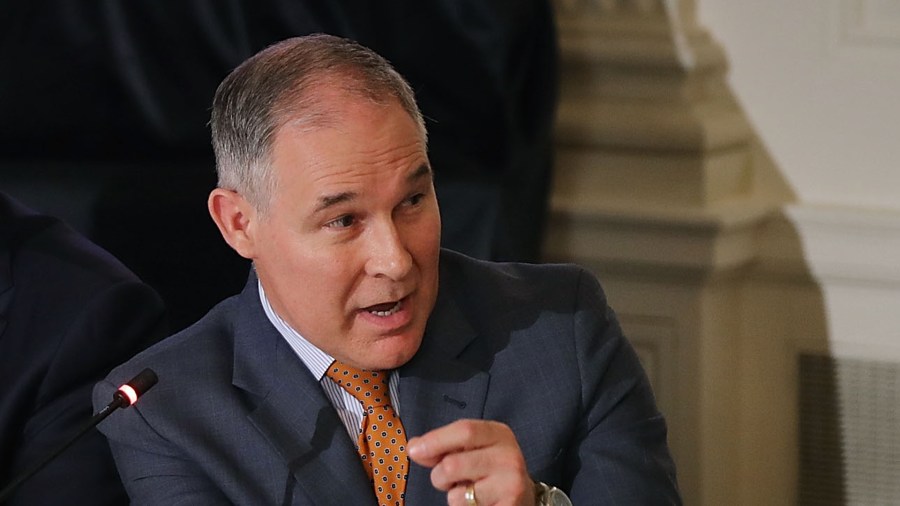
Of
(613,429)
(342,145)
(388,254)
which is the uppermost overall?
(342,145)

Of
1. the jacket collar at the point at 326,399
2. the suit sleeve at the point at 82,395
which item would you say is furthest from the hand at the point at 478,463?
the suit sleeve at the point at 82,395

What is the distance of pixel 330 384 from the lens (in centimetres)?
194

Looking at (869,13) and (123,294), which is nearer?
(123,294)

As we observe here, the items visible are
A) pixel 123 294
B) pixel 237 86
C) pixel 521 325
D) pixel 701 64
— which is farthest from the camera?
pixel 701 64

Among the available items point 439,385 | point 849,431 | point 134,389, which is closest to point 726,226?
point 849,431

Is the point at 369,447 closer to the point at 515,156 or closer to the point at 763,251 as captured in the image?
the point at 515,156

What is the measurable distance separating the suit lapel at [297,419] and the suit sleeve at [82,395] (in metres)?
0.27

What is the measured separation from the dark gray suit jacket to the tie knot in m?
0.03

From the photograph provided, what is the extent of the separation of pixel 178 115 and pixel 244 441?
1.10 m

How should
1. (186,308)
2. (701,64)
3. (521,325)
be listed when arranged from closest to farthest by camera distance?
(521,325)
(186,308)
(701,64)

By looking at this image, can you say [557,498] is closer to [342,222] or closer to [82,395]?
[342,222]

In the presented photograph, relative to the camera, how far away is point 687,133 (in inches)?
119

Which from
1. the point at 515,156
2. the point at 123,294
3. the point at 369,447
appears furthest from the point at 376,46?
the point at 369,447

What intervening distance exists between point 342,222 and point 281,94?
18cm
